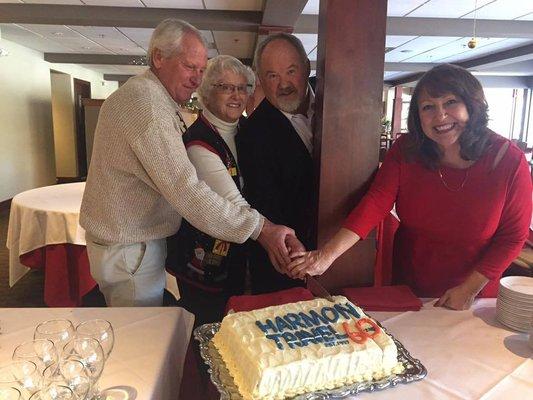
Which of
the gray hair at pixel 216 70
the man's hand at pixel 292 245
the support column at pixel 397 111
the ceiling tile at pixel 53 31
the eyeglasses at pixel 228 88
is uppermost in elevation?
the ceiling tile at pixel 53 31

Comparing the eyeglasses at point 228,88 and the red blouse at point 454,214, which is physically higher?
the eyeglasses at point 228,88

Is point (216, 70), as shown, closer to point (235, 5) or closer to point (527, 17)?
point (235, 5)

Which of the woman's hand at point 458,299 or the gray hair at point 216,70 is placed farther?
the gray hair at point 216,70

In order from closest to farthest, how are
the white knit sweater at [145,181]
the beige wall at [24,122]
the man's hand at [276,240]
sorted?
the white knit sweater at [145,181], the man's hand at [276,240], the beige wall at [24,122]

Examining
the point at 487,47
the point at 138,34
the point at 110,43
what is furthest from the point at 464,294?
the point at 487,47

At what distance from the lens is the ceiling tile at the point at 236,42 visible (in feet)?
23.0

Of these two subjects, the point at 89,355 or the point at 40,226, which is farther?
the point at 40,226

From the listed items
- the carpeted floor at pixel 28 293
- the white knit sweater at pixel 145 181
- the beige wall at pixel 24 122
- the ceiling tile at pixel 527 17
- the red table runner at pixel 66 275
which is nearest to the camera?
the white knit sweater at pixel 145 181

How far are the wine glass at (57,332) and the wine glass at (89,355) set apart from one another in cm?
7

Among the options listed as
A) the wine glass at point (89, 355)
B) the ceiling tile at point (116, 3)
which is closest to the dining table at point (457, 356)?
the wine glass at point (89, 355)

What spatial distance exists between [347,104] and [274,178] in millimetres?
358

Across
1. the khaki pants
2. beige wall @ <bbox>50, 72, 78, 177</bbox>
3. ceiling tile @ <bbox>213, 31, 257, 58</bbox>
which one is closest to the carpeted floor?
the khaki pants

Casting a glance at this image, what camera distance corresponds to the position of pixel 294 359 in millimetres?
875

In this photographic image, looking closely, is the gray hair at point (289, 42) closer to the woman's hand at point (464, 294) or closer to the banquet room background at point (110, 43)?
the banquet room background at point (110, 43)
